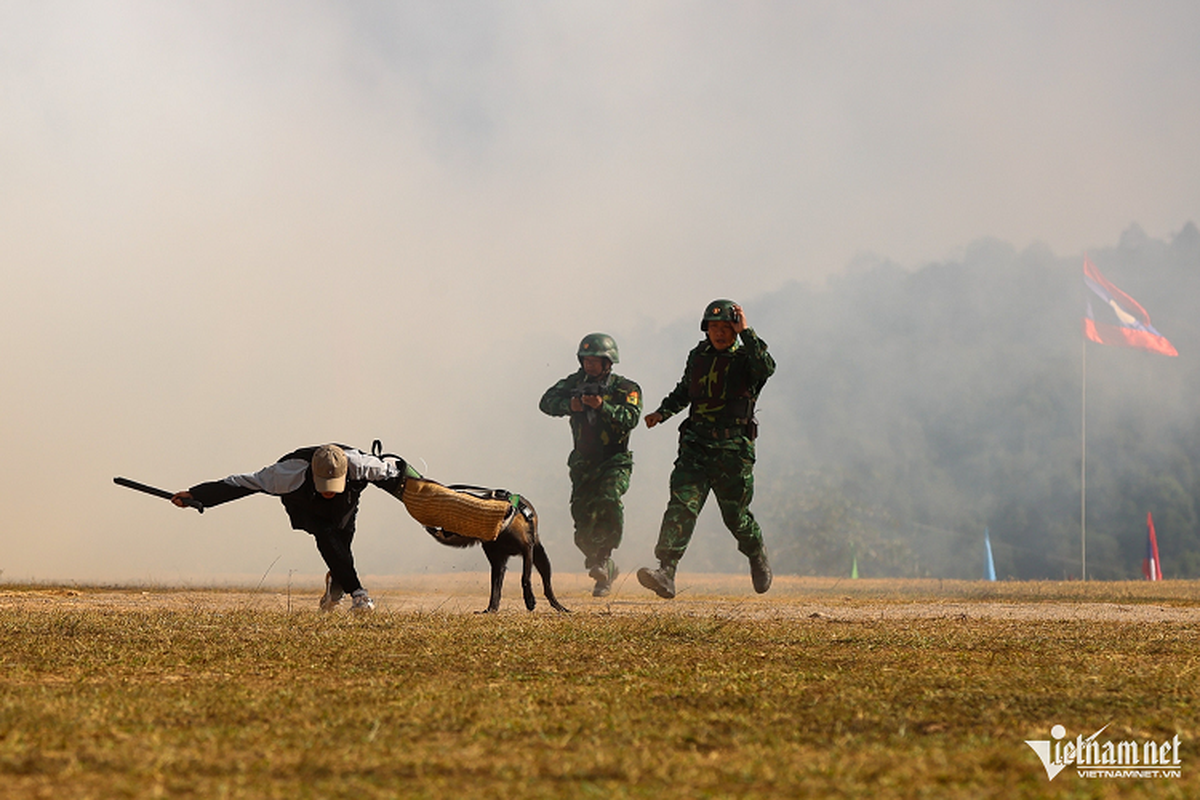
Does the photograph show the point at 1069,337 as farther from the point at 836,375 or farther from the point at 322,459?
the point at 322,459

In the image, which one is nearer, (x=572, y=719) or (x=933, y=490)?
(x=572, y=719)

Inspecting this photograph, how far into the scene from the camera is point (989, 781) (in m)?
3.56

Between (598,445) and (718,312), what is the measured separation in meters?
3.00

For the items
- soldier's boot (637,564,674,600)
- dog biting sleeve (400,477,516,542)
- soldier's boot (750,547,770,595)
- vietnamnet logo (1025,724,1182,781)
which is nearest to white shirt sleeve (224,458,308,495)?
dog biting sleeve (400,477,516,542)

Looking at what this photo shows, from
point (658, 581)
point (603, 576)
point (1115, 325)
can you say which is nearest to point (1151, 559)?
point (1115, 325)

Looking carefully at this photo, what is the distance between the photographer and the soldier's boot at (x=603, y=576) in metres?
14.2

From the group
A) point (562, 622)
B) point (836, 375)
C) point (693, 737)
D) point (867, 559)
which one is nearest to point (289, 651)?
point (562, 622)

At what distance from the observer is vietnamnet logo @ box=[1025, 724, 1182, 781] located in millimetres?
3742

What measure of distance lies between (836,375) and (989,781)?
12043 cm

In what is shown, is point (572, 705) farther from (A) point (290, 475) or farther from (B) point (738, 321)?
(B) point (738, 321)

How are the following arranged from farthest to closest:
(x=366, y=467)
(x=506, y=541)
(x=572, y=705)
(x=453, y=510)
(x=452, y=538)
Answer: (x=506, y=541), (x=452, y=538), (x=453, y=510), (x=366, y=467), (x=572, y=705)

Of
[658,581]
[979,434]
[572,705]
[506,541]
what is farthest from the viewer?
[979,434]

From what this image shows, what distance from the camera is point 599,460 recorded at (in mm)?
14578

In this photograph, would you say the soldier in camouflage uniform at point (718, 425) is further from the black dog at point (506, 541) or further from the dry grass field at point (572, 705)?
the dry grass field at point (572, 705)
